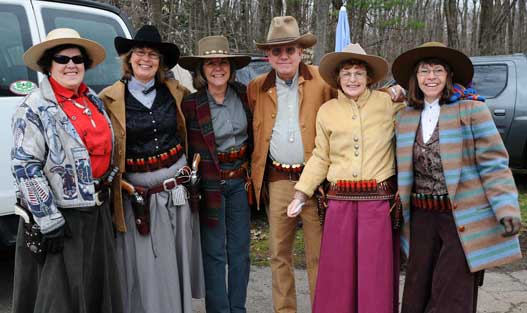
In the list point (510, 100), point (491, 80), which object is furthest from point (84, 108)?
point (491, 80)

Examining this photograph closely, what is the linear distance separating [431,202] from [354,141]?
1.79 feet

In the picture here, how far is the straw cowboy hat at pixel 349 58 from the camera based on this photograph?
10.1ft

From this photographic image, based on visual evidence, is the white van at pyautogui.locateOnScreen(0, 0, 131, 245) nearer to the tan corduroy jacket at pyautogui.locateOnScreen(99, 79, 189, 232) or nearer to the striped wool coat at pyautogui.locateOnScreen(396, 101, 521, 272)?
the tan corduroy jacket at pyautogui.locateOnScreen(99, 79, 189, 232)

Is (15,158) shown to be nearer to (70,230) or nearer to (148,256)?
(70,230)

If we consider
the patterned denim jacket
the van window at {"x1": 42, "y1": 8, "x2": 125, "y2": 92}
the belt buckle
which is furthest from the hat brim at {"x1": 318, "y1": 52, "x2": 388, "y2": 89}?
the van window at {"x1": 42, "y1": 8, "x2": 125, "y2": 92}

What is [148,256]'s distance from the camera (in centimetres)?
316

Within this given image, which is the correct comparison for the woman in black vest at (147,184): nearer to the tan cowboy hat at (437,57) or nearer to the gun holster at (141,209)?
the gun holster at (141,209)

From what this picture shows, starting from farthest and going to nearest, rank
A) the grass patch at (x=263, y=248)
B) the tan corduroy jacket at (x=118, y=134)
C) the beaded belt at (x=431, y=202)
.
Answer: the grass patch at (x=263, y=248), the tan corduroy jacket at (x=118, y=134), the beaded belt at (x=431, y=202)

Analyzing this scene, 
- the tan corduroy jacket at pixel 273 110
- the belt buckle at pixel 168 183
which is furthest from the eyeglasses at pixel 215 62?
the belt buckle at pixel 168 183

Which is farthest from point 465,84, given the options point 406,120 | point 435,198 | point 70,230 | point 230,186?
point 70,230

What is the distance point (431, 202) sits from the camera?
9.32ft

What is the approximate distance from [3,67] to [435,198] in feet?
10.4

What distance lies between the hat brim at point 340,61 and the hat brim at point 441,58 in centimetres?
13

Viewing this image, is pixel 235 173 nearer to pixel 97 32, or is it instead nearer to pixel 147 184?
pixel 147 184
